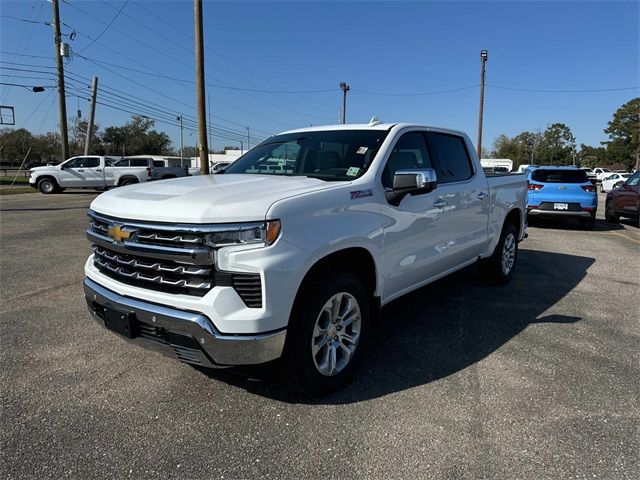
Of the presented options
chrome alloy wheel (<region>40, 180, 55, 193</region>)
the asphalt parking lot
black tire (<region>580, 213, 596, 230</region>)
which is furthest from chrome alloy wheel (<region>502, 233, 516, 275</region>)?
chrome alloy wheel (<region>40, 180, 55, 193</region>)

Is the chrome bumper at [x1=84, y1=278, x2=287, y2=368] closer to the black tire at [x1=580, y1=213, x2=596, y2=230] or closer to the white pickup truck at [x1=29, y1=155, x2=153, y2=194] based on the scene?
the black tire at [x1=580, y1=213, x2=596, y2=230]

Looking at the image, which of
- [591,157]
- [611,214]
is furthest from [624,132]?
[611,214]

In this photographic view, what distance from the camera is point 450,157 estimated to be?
16.2 feet

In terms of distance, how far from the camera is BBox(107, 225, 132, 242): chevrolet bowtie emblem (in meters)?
2.96

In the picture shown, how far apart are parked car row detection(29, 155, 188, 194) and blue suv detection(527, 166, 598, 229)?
17561 mm

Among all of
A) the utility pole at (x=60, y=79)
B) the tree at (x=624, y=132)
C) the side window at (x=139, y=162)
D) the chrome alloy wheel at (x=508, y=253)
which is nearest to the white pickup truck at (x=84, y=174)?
the side window at (x=139, y=162)

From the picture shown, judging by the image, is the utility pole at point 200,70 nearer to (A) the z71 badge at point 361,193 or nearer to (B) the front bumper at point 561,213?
(B) the front bumper at point 561,213

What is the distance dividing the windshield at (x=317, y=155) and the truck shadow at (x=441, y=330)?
1.53 m

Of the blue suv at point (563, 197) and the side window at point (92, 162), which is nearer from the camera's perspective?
the blue suv at point (563, 197)

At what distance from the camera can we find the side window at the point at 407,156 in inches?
150

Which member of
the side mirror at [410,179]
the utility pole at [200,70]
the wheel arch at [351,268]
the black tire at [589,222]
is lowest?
the black tire at [589,222]

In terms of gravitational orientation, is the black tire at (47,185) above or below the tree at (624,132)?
below

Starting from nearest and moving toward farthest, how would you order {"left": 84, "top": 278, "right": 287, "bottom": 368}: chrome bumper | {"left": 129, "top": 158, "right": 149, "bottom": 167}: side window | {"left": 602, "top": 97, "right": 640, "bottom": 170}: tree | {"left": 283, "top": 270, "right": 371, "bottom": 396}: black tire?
{"left": 84, "top": 278, "right": 287, "bottom": 368}: chrome bumper, {"left": 283, "top": 270, "right": 371, "bottom": 396}: black tire, {"left": 129, "top": 158, "right": 149, "bottom": 167}: side window, {"left": 602, "top": 97, "right": 640, "bottom": 170}: tree

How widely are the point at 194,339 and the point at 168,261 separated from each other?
496mm
